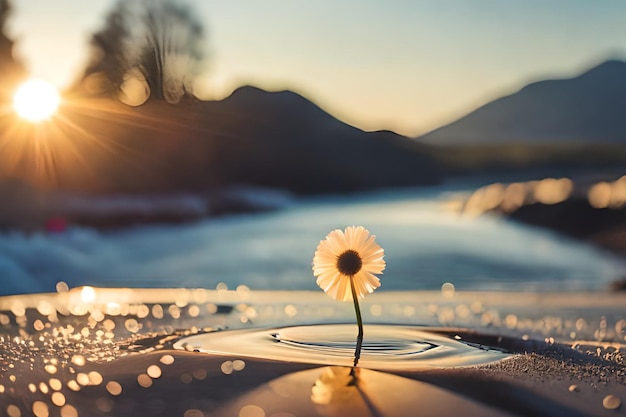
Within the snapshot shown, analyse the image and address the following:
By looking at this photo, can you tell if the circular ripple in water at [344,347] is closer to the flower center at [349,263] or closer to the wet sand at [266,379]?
the wet sand at [266,379]

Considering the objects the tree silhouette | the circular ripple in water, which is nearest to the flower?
the circular ripple in water

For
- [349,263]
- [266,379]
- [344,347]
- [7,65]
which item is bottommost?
[266,379]

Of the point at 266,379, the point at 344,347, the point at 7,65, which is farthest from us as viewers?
the point at 7,65

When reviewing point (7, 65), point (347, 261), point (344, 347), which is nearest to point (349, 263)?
point (347, 261)

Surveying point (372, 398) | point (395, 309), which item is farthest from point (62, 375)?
point (395, 309)

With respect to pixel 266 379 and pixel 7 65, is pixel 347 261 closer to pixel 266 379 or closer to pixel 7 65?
pixel 266 379

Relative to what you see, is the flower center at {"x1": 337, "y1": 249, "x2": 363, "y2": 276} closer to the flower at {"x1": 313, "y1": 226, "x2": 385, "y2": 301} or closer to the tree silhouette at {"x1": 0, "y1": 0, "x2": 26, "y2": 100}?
the flower at {"x1": 313, "y1": 226, "x2": 385, "y2": 301}
